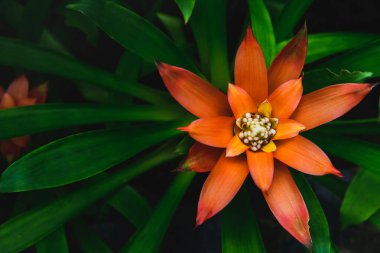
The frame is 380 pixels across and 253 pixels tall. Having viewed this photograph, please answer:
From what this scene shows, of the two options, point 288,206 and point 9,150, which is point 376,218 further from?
point 9,150

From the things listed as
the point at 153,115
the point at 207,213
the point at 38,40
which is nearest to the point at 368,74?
the point at 207,213

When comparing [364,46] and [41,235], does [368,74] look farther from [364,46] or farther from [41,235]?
[41,235]

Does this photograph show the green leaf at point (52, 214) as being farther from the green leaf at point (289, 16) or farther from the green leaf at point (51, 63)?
the green leaf at point (289, 16)

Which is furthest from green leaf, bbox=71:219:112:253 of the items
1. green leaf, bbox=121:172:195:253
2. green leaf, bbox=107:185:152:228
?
green leaf, bbox=121:172:195:253

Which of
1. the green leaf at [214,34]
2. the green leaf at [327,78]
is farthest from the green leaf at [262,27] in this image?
the green leaf at [327,78]

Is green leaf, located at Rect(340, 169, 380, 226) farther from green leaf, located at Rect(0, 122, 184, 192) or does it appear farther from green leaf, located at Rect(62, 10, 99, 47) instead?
green leaf, located at Rect(62, 10, 99, 47)

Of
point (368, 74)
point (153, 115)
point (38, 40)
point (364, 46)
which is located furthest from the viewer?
point (38, 40)

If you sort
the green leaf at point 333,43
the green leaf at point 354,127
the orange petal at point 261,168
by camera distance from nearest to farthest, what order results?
1. the orange petal at point 261,168
2. the green leaf at point 354,127
3. the green leaf at point 333,43
